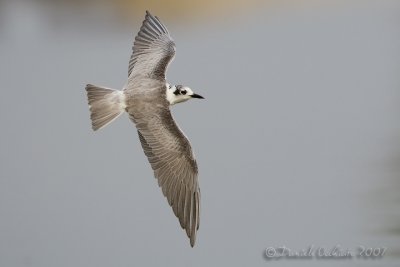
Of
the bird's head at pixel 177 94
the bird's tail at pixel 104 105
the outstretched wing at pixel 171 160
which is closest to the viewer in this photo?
the outstretched wing at pixel 171 160

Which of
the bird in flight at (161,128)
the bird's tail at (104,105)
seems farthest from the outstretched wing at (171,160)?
the bird's tail at (104,105)

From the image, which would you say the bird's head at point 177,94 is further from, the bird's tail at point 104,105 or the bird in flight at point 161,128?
the bird's tail at point 104,105

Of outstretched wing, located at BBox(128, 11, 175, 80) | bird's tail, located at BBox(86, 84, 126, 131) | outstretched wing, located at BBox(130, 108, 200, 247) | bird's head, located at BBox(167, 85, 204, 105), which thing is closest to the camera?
outstretched wing, located at BBox(130, 108, 200, 247)

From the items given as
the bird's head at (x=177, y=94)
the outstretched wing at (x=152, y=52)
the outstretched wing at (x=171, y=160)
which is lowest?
the outstretched wing at (x=171, y=160)

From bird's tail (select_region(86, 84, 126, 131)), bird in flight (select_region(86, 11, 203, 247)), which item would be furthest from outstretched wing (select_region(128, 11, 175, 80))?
bird's tail (select_region(86, 84, 126, 131))

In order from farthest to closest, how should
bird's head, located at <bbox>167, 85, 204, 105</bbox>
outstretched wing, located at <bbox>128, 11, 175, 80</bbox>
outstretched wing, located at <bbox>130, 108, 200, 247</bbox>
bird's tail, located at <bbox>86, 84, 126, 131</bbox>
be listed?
1. outstretched wing, located at <bbox>128, 11, 175, 80</bbox>
2. bird's head, located at <bbox>167, 85, 204, 105</bbox>
3. bird's tail, located at <bbox>86, 84, 126, 131</bbox>
4. outstretched wing, located at <bbox>130, 108, 200, 247</bbox>

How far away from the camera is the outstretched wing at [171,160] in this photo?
674 cm

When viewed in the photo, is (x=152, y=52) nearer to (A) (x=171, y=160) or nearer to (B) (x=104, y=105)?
(B) (x=104, y=105)

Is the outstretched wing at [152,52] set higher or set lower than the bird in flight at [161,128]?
higher

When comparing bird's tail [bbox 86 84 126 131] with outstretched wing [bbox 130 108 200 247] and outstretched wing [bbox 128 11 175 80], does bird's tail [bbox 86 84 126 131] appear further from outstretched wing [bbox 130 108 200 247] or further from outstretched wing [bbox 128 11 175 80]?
outstretched wing [bbox 128 11 175 80]

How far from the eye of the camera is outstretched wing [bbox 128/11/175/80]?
7.51 m

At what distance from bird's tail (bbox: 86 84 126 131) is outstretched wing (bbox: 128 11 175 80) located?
420mm

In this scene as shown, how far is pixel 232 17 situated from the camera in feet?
36.7

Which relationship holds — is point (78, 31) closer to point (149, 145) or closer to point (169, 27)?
point (169, 27)
